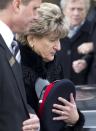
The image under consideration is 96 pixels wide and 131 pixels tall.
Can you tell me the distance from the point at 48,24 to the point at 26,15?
0.37 metres

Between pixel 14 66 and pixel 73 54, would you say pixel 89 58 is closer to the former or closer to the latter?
pixel 73 54

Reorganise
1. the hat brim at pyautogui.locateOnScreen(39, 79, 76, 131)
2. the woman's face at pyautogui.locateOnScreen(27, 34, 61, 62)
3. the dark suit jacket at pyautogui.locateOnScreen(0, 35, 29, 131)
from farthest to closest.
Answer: the woman's face at pyautogui.locateOnScreen(27, 34, 61, 62) < the hat brim at pyautogui.locateOnScreen(39, 79, 76, 131) < the dark suit jacket at pyautogui.locateOnScreen(0, 35, 29, 131)

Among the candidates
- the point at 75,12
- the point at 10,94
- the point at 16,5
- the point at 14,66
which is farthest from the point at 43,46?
the point at 75,12

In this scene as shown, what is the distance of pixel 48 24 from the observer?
3451 millimetres

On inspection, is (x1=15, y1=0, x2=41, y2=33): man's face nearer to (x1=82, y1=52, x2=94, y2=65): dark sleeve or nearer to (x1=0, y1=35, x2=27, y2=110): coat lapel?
(x1=0, y1=35, x2=27, y2=110): coat lapel

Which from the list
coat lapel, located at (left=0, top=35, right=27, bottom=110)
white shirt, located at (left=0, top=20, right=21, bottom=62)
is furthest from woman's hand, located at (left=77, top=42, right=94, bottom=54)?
coat lapel, located at (left=0, top=35, right=27, bottom=110)

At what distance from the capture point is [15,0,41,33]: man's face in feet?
10.1

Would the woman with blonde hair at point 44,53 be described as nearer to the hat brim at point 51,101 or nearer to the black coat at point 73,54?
the hat brim at point 51,101

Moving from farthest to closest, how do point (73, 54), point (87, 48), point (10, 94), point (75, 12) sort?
1. point (75, 12)
2. point (73, 54)
3. point (87, 48)
4. point (10, 94)

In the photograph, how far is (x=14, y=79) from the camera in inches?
112

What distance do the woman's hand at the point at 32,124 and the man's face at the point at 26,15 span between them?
1.50 ft

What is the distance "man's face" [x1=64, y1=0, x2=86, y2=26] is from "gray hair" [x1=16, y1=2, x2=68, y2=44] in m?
2.93

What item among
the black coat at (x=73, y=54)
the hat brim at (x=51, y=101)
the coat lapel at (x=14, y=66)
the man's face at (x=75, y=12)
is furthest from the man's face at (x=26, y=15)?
the man's face at (x=75, y=12)

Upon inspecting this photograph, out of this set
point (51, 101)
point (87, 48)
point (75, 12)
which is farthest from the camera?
point (75, 12)
